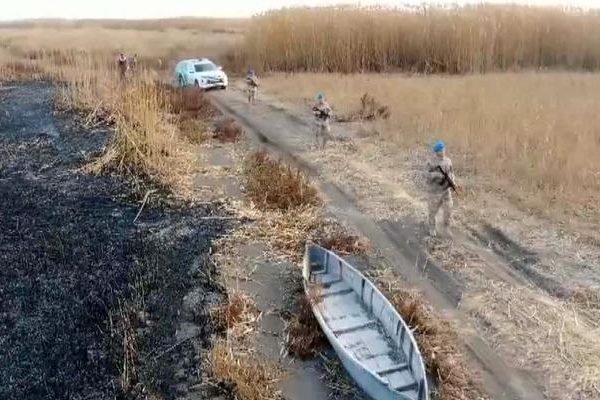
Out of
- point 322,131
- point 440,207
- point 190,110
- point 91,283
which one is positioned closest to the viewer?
point 91,283

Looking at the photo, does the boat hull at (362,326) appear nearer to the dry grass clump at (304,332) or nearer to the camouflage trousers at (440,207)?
the dry grass clump at (304,332)

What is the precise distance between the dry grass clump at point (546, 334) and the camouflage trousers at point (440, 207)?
181cm

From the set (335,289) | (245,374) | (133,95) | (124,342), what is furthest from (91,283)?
(133,95)

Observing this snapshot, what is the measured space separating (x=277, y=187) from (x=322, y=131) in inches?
154

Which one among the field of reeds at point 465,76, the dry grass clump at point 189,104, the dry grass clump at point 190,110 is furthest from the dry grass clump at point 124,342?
the dry grass clump at point 189,104

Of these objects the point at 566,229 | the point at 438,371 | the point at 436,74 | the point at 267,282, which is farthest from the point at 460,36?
the point at 438,371

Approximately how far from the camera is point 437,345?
26.3 feet

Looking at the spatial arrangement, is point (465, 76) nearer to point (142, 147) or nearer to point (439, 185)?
point (142, 147)

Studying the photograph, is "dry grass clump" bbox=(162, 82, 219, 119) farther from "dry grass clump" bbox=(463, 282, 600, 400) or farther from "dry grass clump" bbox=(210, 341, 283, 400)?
"dry grass clump" bbox=(210, 341, 283, 400)

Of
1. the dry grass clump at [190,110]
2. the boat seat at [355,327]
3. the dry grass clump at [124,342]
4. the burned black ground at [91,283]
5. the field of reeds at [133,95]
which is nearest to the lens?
the dry grass clump at [124,342]

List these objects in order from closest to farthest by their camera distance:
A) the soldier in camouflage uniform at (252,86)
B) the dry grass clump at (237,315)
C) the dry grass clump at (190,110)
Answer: the dry grass clump at (237,315) → the dry grass clump at (190,110) → the soldier in camouflage uniform at (252,86)

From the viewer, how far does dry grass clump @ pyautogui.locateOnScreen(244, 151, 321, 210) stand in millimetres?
12547

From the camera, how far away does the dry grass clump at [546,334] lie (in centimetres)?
734

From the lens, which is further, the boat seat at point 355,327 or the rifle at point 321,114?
the rifle at point 321,114
